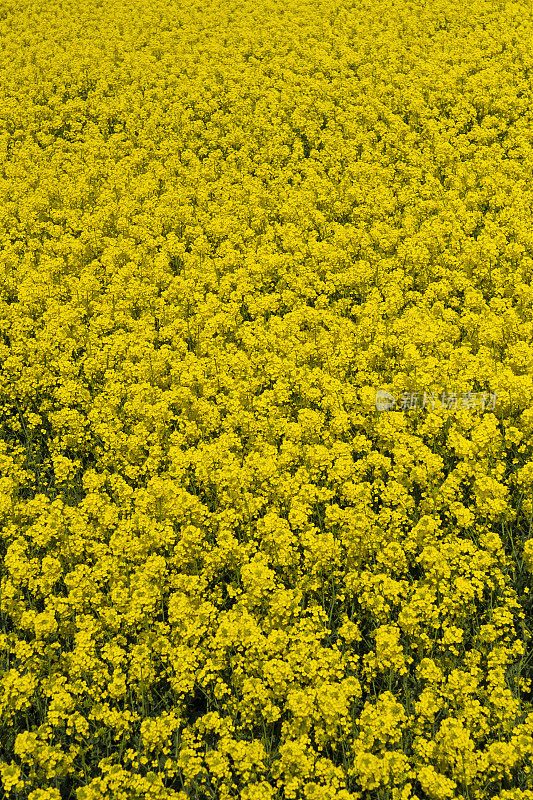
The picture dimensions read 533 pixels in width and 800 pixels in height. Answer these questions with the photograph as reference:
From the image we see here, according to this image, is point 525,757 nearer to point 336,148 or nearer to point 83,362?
point 83,362

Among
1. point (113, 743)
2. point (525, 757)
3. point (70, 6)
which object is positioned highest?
point (70, 6)

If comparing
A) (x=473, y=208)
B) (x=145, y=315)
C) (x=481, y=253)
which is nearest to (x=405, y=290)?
(x=481, y=253)

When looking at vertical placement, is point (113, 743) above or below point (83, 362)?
below

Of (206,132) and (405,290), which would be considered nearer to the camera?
(405,290)

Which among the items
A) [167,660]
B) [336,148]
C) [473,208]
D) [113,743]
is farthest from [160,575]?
[336,148]

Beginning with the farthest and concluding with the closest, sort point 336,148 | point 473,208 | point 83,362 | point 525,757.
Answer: point 336,148
point 473,208
point 83,362
point 525,757

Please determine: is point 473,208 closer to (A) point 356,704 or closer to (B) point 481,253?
(B) point 481,253

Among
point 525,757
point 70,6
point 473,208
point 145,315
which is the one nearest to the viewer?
point 525,757
